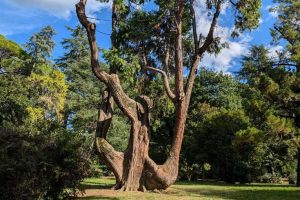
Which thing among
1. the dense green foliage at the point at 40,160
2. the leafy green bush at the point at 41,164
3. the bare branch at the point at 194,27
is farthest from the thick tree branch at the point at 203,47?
the leafy green bush at the point at 41,164

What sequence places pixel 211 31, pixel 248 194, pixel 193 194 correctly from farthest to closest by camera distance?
pixel 211 31
pixel 248 194
pixel 193 194

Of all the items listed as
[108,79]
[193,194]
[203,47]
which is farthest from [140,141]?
[203,47]

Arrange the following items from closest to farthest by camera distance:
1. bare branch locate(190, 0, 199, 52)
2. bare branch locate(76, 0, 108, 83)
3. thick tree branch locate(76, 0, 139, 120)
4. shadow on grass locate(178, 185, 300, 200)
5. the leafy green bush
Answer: the leafy green bush → shadow on grass locate(178, 185, 300, 200) → bare branch locate(76, 0, 108, 83) → thick tree branch locate(76, 0, 139, 120) → bare branch locate(190, 0, 199, 52)

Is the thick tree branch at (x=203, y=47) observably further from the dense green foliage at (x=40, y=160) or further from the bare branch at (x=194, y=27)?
the dense green foliage at (x=40, y=160)

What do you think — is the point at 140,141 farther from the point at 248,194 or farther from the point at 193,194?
the point at 248,194

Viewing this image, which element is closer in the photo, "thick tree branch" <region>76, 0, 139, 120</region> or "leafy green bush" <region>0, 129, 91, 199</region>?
"leafy green bush" <region>0, 129, 91, 199</region>

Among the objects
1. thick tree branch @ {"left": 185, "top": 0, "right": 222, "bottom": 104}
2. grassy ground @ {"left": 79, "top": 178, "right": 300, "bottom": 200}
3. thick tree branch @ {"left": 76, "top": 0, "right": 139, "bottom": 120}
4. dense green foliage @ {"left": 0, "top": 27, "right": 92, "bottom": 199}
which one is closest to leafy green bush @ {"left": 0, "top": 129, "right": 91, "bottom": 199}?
dense green foliage @ {"left": 0, "top": 27, "right": 92, "bottom": 199}

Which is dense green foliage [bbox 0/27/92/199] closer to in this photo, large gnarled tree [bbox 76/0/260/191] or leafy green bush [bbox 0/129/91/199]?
leafy green bush [bbox 0/129/91/199]

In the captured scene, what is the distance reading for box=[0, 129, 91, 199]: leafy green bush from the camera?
34.3ft

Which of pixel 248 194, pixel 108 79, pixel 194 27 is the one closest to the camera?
pixel 108 79

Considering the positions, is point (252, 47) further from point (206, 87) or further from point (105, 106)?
point (105, 106)

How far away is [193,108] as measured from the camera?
4566cm

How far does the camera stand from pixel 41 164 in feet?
35.6

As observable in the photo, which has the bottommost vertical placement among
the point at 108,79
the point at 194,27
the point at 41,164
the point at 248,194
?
the point at 248,194
